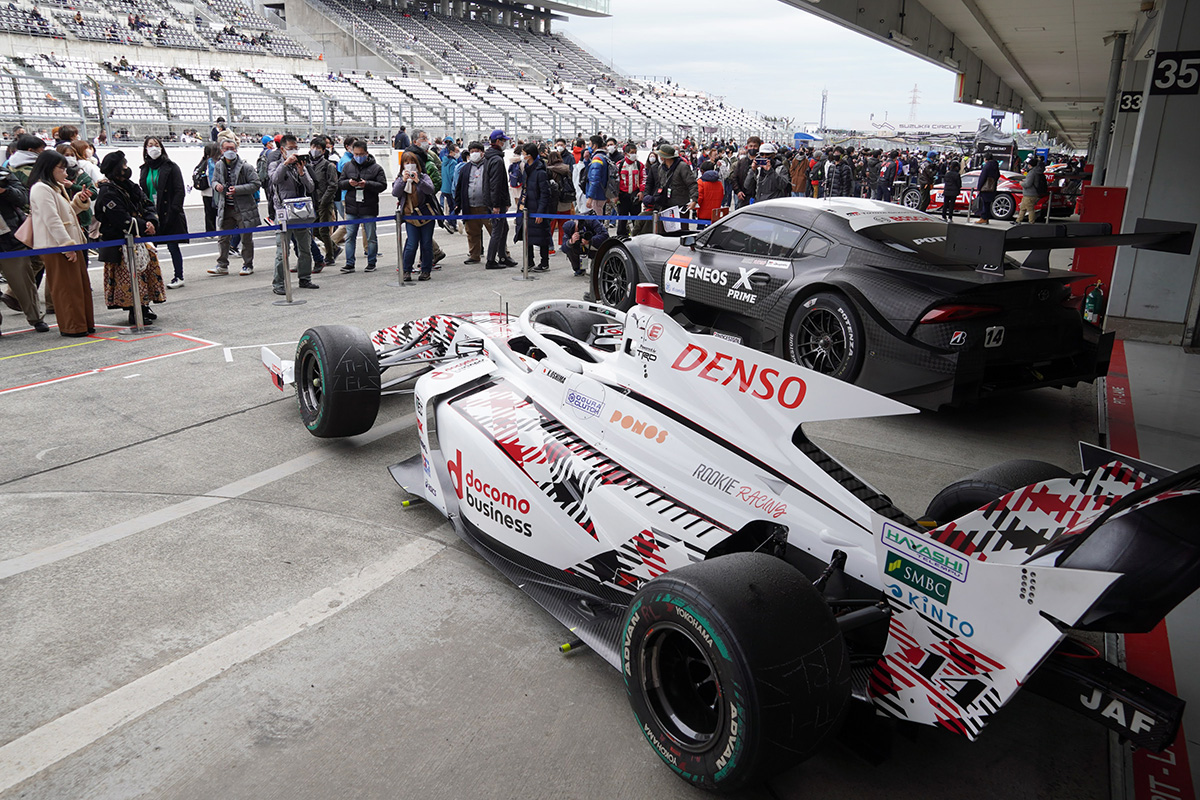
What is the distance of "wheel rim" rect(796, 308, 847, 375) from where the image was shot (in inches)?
252

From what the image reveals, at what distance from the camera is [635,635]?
2.74 meters

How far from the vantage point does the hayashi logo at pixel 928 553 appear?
2.44m

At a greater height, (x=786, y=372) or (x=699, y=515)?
(x=786, y=372)

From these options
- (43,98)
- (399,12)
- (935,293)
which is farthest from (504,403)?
(399,12)

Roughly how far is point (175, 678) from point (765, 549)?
89.2 inches

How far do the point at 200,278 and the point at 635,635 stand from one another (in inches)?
424

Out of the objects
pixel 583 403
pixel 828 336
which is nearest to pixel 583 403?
pixel 583 403

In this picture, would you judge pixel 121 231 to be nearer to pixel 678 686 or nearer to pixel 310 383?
pixel 310 383

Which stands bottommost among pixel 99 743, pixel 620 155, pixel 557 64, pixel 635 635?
pixel 99 743

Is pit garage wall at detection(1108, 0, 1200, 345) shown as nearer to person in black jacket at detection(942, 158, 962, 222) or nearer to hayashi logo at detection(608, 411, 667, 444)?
hayashi logo at detection(608, 411, 667, 444)

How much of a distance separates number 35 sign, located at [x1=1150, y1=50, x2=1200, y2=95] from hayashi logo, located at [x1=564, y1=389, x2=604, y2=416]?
316 inches

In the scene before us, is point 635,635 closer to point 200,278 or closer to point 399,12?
point 200,278

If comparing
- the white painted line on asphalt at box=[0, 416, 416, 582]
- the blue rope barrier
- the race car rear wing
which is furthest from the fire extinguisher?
the white painted line on asphalt at box=[0, 416, 416, 582]

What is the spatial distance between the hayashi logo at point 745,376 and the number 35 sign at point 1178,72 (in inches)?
310
